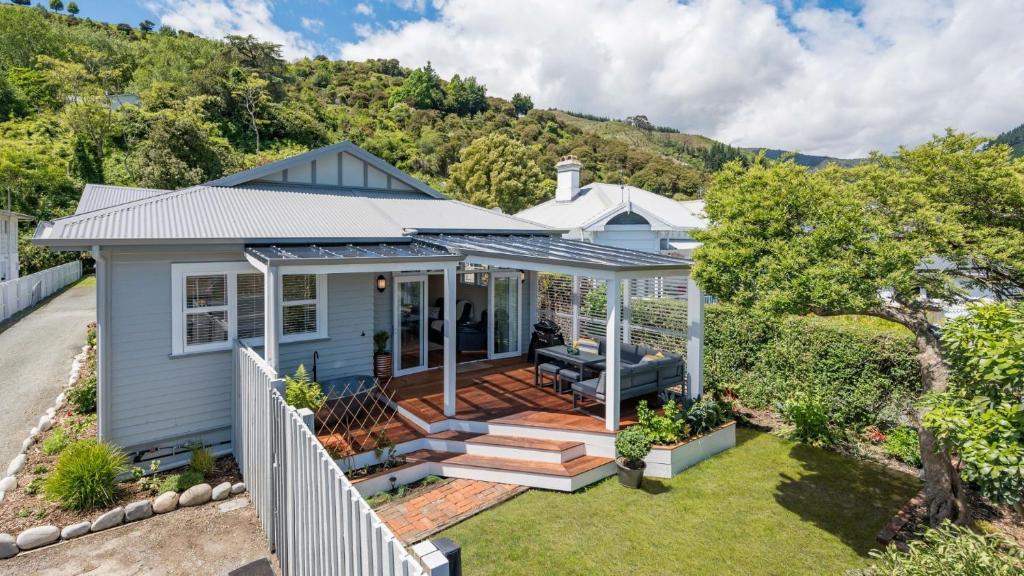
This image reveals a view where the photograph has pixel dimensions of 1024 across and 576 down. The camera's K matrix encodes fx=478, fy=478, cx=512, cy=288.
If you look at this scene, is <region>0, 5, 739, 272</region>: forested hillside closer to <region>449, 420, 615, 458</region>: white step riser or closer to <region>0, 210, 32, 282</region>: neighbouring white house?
<region>0, 210, 32, 282</region>: neighbouring white house

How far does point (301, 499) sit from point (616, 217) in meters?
18.0

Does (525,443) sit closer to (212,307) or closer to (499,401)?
(499,401)

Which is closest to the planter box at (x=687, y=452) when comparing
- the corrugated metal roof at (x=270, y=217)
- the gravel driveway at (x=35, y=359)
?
the corrugated metal roof at (x=270, y=217)

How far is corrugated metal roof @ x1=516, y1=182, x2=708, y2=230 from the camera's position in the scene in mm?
20617

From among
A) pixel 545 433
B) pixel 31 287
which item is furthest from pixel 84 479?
Result: pixel 31 287

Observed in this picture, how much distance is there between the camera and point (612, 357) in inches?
304

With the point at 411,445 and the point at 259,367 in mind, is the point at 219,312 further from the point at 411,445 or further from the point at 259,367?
the point at 411,445

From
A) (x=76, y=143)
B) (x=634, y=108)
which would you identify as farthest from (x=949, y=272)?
(x=634, y=108)

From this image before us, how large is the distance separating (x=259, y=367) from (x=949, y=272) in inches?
328

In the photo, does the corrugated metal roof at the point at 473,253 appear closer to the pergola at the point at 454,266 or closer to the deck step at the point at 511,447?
the pergola at the point at 454,266

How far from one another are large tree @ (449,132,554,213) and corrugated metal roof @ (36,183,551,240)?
19.5 m

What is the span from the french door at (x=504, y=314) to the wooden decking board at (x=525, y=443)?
4.61 meters

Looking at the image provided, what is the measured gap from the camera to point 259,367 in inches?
235

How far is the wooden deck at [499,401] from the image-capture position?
8.50 m
